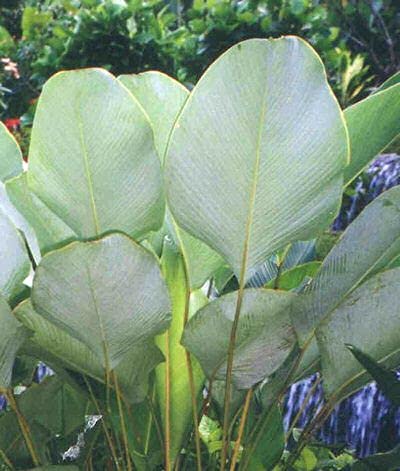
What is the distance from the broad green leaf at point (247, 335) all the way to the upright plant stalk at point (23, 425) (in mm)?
235

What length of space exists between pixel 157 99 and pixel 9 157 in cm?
24

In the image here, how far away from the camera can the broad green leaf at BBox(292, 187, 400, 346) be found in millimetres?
989

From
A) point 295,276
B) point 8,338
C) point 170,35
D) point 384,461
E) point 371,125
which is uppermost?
point 371,125

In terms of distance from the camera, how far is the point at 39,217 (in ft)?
3.62

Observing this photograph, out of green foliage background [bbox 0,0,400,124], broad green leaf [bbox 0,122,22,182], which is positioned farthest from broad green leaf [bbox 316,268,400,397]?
green foliage background [bbox 0,0,400,124]

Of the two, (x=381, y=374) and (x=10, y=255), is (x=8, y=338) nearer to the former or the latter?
(x=10, y=255)

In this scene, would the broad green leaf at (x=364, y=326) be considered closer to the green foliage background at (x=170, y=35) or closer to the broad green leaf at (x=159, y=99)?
the broad green leaf at (x=159, y=99)

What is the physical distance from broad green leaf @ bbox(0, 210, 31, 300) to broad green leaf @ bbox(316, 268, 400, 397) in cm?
34

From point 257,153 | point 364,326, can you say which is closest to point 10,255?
point 257,153

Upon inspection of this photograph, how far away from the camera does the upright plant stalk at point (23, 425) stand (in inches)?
43.7

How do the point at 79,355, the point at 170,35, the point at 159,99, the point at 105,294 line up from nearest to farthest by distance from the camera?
the point at 105,294, the point at 79,355, the point at 159,99, the point at 170,35

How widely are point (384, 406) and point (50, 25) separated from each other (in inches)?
240

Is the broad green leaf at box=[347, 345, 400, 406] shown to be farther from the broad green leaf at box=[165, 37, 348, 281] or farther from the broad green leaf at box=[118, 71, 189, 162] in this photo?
the broad green leaf at box=[118, 71, 189, 162]

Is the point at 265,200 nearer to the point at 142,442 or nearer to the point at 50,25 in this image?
the point at 142,442
